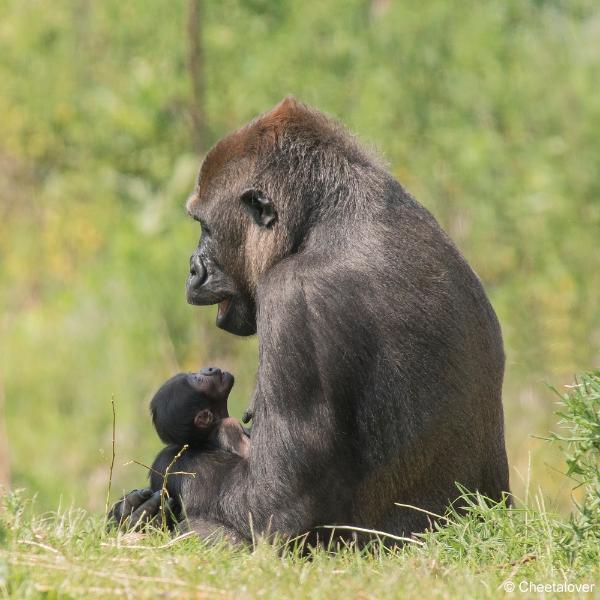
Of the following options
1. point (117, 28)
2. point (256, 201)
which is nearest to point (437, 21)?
point (117, 28)

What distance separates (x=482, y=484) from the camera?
15.1ft

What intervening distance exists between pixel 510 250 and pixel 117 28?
17.9 feet

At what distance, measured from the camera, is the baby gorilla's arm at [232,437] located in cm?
486

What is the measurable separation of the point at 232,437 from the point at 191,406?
0.22 meters

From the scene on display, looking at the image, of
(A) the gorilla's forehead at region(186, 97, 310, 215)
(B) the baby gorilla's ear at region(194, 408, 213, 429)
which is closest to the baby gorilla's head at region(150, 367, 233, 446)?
(B) the baby gorilla's ear at region(194, 408, 213, 429)

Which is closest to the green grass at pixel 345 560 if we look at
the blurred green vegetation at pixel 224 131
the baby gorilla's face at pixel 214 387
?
the baby gorilla's face at pixel 214 387

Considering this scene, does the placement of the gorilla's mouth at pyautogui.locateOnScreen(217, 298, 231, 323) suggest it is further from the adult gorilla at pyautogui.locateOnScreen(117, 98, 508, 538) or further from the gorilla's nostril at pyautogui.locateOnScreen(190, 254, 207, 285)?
the adult gorilla at pyautogui.locateOnScreen(117, 98, 508, 538)

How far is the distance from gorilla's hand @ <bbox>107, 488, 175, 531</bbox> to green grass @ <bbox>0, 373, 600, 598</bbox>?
27 cm

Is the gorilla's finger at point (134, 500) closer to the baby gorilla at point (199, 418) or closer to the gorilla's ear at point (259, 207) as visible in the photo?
the baby gorilla at point (199, 418)

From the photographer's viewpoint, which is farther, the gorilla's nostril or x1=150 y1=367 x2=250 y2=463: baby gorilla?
the gorilla's nostril

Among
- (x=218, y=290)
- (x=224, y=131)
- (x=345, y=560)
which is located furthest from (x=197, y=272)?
(x=224, y=131)

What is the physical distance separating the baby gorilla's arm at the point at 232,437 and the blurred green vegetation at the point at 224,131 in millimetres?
5836

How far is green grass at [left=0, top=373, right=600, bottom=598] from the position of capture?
3031mm

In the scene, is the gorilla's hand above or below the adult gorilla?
below
